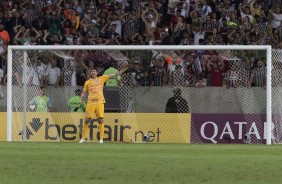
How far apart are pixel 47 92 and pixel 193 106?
4.90 metres

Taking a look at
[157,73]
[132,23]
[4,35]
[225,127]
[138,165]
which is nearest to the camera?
[138,165]

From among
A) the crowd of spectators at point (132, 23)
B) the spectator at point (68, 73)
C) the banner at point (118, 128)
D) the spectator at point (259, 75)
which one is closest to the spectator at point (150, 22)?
the crowd of spectators at point (132, 23)

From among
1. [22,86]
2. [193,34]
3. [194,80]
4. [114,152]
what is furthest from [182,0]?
[114,152]

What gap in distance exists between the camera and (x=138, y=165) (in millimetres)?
18500

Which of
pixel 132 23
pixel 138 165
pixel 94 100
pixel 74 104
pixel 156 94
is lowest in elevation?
pixel 138 165

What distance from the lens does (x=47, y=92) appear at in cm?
3188

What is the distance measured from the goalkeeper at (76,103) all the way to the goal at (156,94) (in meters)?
0.14

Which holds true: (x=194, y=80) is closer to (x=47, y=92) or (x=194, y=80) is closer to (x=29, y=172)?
(x=47, y=92)

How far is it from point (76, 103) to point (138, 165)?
13549mm

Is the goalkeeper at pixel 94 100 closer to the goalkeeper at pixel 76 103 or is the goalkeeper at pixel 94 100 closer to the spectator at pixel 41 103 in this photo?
the goalkeeper at pixel 76 103

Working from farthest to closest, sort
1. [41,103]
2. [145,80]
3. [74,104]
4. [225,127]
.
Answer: [74,104], [41,103], [145,80], [225,127]

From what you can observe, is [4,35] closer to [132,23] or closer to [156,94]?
[132,23]

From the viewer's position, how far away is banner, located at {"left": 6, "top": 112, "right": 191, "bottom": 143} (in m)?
31.1

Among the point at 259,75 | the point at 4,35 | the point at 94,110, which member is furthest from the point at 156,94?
the point at 4,35
